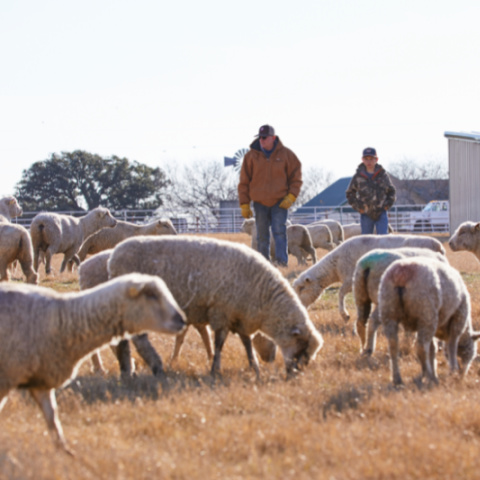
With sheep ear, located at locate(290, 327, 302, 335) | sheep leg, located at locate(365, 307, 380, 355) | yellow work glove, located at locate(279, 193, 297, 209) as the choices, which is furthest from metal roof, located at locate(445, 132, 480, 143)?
sheep ear, located at locate(290, 327, 302, 335)

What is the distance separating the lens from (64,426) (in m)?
4.96

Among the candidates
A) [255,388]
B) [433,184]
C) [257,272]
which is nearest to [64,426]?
[255,388]

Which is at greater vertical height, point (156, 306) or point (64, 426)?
point (156, 306)

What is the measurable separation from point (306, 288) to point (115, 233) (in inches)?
357

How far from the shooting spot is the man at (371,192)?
38.1ft

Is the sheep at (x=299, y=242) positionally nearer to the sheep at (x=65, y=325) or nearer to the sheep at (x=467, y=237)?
the sheep at (x=467, y=237)

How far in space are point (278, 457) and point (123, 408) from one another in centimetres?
137

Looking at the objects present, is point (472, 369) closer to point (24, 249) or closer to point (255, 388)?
point (255, 388)

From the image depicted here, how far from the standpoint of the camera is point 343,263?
368 inches

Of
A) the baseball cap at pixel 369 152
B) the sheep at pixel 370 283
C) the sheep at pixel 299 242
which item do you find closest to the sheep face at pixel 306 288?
the sheep at pixel 370 283

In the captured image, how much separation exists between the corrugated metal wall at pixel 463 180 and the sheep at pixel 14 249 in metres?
24.1

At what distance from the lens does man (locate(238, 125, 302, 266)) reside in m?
11.7

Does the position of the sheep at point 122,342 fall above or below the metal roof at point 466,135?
below

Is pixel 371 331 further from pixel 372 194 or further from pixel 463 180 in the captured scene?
pixel 463 180
